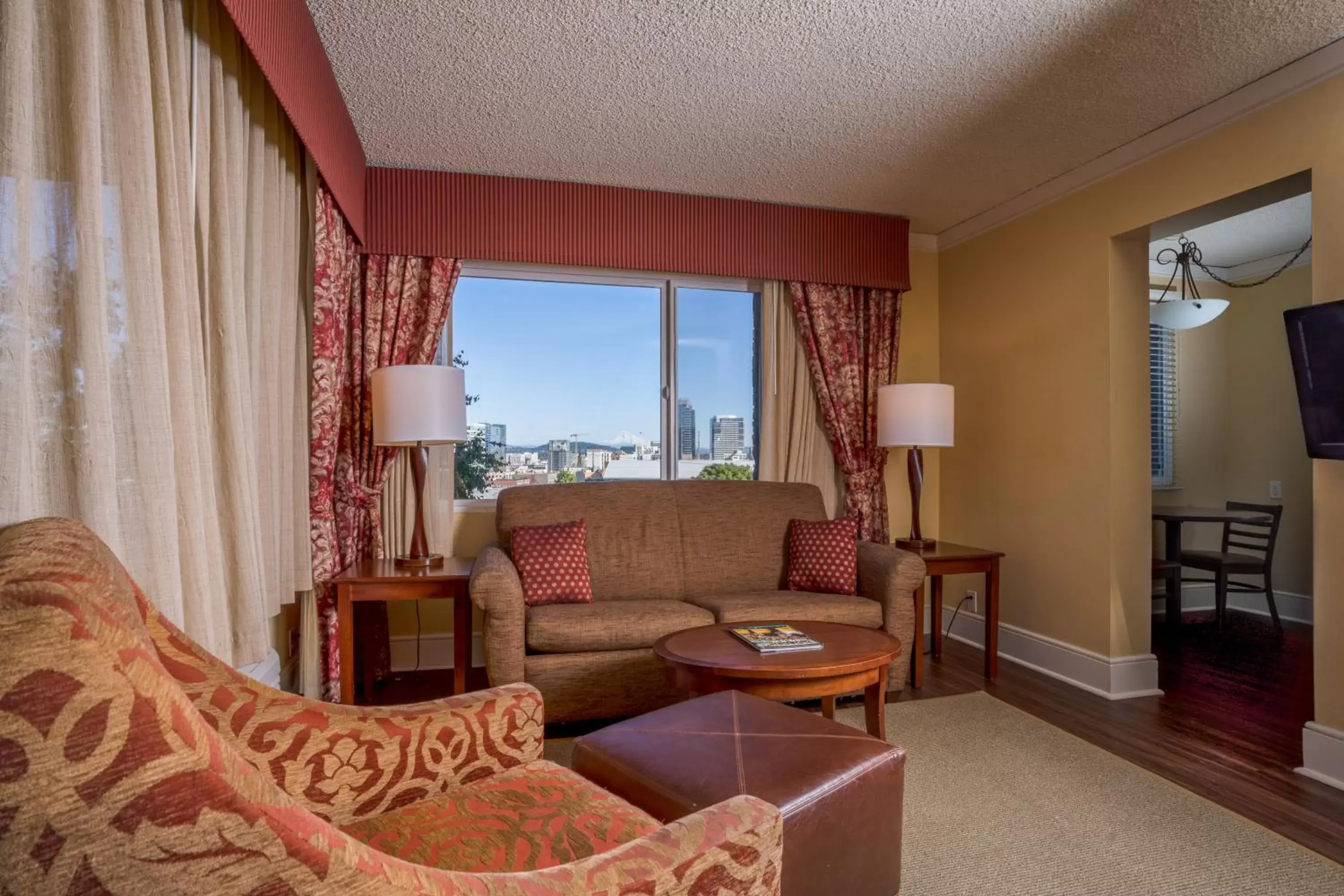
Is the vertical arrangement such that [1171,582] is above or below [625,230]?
below

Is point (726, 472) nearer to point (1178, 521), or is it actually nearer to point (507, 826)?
point (1178, 521)

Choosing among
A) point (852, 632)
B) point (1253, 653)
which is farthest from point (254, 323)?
point (1253, 653)

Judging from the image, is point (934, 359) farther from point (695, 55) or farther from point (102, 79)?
point (102, 79)

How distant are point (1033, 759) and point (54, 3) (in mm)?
3376

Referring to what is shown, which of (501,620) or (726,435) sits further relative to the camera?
(726,435)

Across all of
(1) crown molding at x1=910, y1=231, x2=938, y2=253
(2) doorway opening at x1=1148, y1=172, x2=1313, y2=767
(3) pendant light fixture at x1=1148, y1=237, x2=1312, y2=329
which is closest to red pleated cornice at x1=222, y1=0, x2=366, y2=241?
(1) crown molding at x1=910, y1=231, x2=938, y2=253

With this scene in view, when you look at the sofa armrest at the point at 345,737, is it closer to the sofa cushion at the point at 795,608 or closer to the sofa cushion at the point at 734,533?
the sofa cushion at the point at 795,608

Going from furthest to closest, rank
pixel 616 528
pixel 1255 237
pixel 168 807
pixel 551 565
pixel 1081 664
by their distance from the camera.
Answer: pixel 1255 237 < pixel 616 528 < pixel 1081 664 < pixel 551 565 < pixel 168 807

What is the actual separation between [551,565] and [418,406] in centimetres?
90

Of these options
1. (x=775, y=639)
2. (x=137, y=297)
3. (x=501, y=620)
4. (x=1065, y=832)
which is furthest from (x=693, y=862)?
(x=501, y=620)

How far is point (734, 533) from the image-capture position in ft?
12.5

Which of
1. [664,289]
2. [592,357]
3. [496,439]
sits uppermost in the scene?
[664,289]

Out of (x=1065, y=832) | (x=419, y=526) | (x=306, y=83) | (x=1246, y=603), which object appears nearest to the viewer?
(x=1065, y=832)

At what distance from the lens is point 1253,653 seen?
410cm
